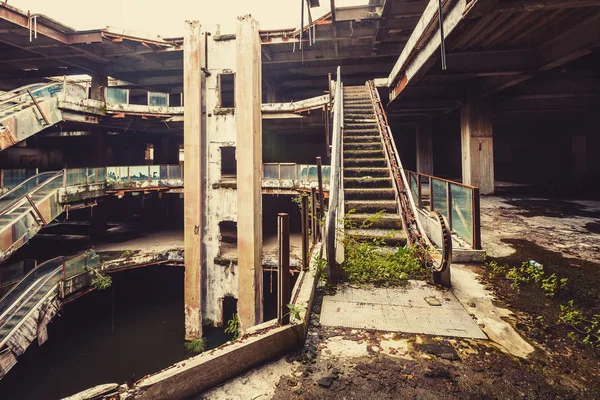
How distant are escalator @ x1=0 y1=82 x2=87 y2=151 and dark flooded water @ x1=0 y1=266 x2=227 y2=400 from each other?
337 inches

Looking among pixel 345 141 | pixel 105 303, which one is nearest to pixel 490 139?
pixel 345 141

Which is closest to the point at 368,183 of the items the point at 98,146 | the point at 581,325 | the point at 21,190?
the point at 581,325

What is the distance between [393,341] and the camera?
114 inches

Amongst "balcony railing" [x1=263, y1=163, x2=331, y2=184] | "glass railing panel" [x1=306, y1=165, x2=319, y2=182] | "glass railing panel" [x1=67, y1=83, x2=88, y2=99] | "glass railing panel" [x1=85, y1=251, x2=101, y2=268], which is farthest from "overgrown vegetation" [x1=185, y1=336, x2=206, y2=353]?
"glass railing panel" [x1=67, y1=83, x2=88, y2=99]

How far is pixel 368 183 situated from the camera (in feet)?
22.4

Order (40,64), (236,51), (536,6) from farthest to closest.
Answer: (40,64) → (236,51) → (536,6)

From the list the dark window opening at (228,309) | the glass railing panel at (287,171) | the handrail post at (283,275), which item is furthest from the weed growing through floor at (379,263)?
the dark window opening at (228,309)

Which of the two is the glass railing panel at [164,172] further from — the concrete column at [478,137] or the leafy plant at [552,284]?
the leafy plant at [552,284]

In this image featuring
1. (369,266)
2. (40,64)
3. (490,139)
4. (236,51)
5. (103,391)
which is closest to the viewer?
(103,391)

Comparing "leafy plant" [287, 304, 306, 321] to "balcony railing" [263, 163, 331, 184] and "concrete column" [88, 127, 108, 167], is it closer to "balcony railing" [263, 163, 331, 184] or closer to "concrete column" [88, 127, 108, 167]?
"balcony railing" [263, 163, 331, 184]

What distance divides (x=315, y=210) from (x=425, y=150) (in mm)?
12938

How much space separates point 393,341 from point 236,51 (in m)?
15.7

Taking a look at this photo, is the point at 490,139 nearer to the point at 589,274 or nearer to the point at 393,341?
the point at 589,274

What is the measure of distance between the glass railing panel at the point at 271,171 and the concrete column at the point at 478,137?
9.00 meters
